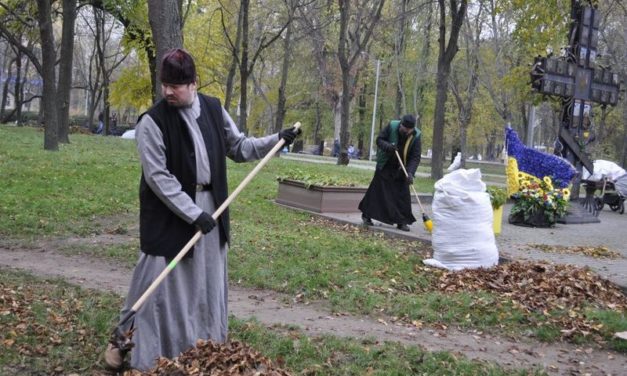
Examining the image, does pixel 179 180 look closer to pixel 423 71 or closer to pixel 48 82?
pixel 48 82

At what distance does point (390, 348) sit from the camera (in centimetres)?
515

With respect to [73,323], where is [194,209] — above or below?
above

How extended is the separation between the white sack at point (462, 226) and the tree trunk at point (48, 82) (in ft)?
36.0

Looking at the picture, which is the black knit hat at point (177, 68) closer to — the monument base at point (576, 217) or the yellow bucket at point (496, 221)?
the yellow bucket at point (496, 221)

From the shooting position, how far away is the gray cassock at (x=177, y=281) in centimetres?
385

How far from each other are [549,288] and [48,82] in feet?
44.5

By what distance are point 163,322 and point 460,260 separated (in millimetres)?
4782

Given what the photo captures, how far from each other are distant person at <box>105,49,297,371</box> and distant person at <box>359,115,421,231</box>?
20.6ft

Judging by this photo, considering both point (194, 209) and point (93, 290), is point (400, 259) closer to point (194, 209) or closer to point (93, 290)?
point (93, 290)

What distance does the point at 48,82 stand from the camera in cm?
1675

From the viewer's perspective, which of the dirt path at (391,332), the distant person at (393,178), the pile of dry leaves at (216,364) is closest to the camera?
the pile of dry leaves at (216,364)

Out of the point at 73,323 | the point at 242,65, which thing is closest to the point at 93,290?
the point at 73,323

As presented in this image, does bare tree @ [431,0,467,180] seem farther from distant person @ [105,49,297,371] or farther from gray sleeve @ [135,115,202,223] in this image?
gray sleeve @ [135,115,202,223]

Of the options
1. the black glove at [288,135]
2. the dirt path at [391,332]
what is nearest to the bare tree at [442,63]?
the dirt path at [391,332]
